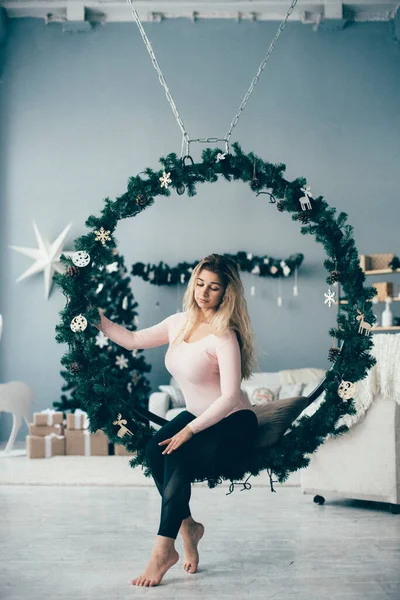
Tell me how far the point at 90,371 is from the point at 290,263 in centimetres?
438

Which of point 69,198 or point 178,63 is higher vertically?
point 178,63

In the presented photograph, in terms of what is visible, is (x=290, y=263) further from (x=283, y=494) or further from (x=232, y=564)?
(x=232, y=564)

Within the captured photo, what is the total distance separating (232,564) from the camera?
107 inches

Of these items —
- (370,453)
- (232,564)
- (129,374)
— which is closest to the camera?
(232,564)

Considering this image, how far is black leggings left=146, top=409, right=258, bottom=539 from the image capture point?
2.51m

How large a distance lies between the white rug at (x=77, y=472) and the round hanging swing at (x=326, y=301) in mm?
1790

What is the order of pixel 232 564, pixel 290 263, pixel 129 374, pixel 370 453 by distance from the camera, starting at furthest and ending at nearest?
pixel 290 263 < pixel 129 374 < pixel 370 453 < pixel 232 564

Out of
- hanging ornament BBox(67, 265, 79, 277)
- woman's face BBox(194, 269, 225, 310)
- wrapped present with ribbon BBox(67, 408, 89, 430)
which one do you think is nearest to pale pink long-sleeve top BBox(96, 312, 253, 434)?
woman's face BBox(194, 269, 225, 310)

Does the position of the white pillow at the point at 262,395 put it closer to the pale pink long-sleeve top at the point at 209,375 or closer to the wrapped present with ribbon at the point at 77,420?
the wrapped present with ribbon at the point at 77,420

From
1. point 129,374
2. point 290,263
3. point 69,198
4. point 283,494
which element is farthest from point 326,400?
point 69,198

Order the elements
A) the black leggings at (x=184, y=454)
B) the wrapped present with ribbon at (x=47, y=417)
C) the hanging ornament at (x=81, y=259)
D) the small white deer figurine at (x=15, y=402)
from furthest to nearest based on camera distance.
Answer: the small white deer figurine at (x=15, y=402) → the wrapped present with ribbon at (x=47, y=417) → the hanging ornament at (x=81, y=259) → the black leggings at (x=184, y=454)

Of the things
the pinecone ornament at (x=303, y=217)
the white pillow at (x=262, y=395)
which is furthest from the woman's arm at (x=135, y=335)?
the white pillow at (x=262, y=395)

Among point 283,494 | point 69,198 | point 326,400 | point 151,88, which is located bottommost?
point 283,494

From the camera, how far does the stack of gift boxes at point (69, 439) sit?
5938 millimetres
